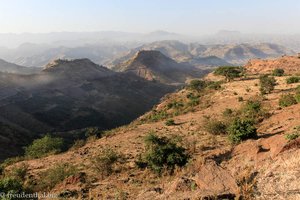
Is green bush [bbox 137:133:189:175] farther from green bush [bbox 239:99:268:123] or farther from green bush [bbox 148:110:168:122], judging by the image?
green bush [bbox 148:110:168:122]

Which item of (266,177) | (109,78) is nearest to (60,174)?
(266,177)

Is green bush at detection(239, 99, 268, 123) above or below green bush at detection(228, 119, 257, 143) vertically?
below

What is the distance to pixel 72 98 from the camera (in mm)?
134000

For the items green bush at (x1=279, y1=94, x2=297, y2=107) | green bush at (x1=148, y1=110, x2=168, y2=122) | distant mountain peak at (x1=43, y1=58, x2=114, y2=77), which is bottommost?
distant mountain peak at (x1=43, y1=58, x2=114, y2=77)

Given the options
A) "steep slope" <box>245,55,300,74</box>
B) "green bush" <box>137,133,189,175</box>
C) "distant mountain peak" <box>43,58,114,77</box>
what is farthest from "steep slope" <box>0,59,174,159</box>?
"green bush" <box>137,133,189,175</box>

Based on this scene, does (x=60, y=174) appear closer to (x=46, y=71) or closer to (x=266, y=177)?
(x=266, y=177)

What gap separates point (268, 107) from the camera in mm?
36469

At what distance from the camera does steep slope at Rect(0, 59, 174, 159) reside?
103562 millimetres

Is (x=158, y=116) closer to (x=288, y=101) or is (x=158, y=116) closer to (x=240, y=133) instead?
(x=288, y=101)

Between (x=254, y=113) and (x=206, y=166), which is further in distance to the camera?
(x=254, y=113)

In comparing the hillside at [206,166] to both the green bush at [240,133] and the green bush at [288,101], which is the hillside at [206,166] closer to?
the green bush at [240,133]

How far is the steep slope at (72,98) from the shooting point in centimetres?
10356

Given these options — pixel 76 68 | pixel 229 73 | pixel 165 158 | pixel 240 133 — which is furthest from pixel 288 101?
pixel 76 68

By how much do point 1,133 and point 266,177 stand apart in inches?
2868
